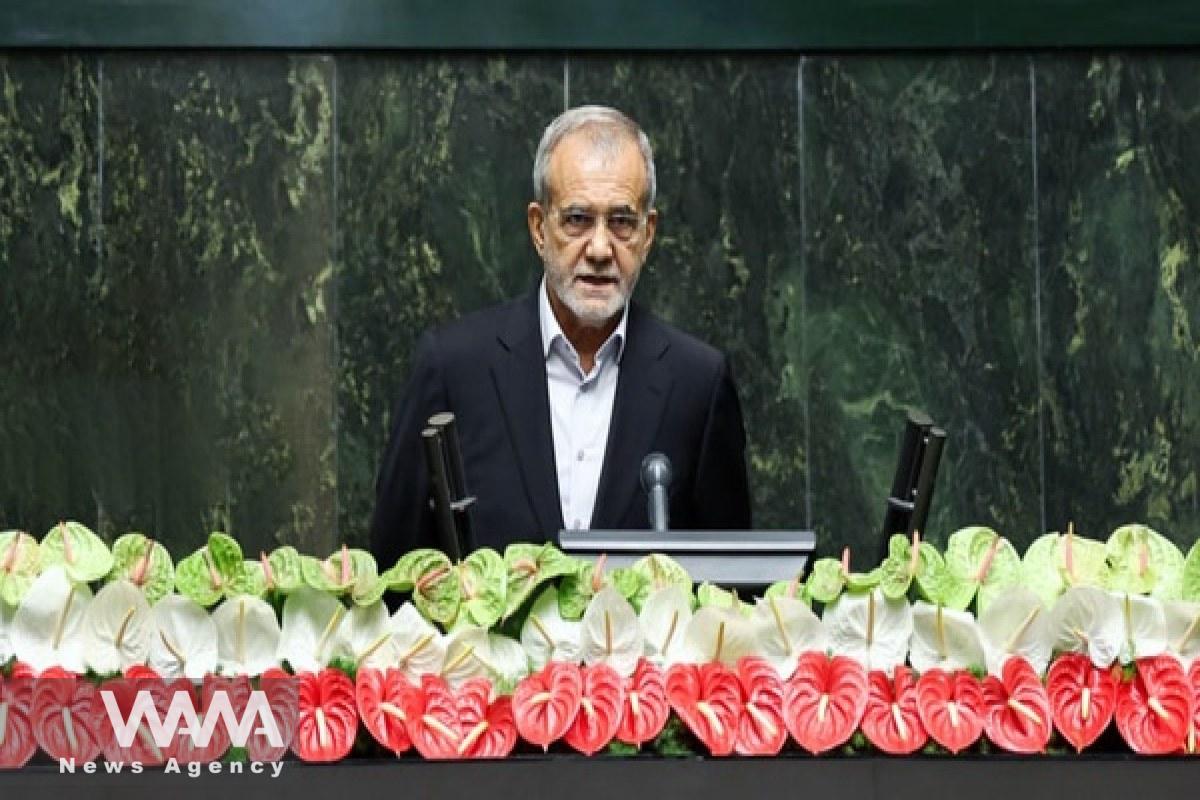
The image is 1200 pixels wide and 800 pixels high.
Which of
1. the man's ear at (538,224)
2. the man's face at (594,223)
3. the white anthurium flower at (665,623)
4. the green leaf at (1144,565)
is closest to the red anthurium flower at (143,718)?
the white anthurium flower at (665,623)

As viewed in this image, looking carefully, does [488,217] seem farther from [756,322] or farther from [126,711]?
[126,711]

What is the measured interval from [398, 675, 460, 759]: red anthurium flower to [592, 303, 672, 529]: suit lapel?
1574 mm

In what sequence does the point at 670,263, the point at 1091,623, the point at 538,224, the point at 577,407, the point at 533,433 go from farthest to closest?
1. the point at 670,263
2. the point at 538,224
3. the point at 577,407
4. the point at 533,433
5. the point at 1091,623

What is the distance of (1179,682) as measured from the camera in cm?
365

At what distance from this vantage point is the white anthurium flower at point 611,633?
369 cm

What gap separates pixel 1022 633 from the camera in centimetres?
370

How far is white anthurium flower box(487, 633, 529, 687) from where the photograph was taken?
12.2ft

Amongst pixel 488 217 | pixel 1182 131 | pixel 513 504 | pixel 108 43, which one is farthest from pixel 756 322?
pixel 513 504

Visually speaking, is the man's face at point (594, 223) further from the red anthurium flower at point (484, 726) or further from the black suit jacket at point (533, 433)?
the red anthurium flower at point (484, 726)

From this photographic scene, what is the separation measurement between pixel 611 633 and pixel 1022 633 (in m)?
0.56

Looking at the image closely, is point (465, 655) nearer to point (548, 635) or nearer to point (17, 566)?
point (548, 635)

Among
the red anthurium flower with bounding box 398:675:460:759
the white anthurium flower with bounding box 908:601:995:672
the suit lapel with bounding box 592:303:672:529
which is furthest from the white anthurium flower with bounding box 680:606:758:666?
the suit lapel with bounding box 592:303:672:529

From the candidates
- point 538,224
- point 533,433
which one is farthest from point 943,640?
point 538,224

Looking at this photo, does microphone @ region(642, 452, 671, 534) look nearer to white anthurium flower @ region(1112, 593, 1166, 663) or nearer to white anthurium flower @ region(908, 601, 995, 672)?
white anthurium flower @ region(908, 601, 995, 672)
